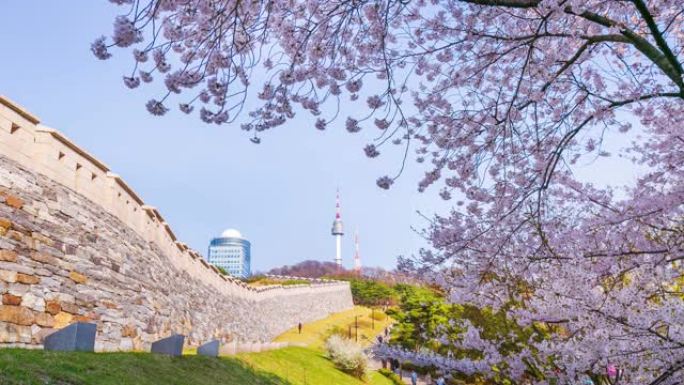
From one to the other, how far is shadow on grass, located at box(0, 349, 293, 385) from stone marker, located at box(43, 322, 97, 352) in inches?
9.6

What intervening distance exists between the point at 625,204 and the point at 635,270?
2.51 feet

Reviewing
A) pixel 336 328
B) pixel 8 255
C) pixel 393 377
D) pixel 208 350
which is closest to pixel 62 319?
pixel 8 255

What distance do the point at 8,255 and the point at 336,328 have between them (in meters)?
33.9

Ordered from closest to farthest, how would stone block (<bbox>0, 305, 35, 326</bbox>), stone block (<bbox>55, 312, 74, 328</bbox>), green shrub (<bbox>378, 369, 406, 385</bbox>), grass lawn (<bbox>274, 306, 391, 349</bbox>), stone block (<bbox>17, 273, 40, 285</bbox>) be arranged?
stone block (<bbox>0, 305, 35, 326</bbox>)
stone block (<bbox>17, 273, 40, 285</bbox>)
stone block (<bbox>55, 312, 74, 328</bbox>)
green shrub (<bbox>378, 369, 406, 385</bbox>)
grass lawn (<bbox>274, 306, 391, 349</bbox>)

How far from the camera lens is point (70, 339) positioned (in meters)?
8.02

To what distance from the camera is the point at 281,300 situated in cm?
3591

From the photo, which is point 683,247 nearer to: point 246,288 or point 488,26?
point 488,26

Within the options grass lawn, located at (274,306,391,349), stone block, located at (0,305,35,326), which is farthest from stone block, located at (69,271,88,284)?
grass lawn, located at (274,306,391,349)

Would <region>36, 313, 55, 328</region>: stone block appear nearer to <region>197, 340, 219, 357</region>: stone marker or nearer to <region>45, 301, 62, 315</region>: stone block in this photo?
<region>45, 301, 62, 315</region>: stone block

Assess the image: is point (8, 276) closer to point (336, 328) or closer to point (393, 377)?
point (393, 377)

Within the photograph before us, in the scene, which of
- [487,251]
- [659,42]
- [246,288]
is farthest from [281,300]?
[659,42]

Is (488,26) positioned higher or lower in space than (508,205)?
higher

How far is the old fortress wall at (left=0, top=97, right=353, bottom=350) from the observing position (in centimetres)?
847

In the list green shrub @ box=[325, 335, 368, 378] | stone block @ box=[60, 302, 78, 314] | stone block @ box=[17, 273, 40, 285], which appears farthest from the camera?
green shrub @ box=[325, 335, 368, 378]
